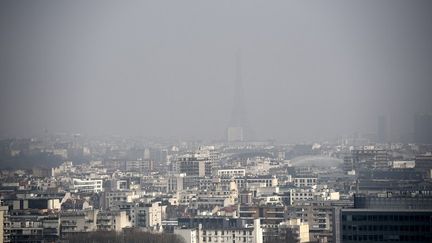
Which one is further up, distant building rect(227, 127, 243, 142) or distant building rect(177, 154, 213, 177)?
distant building rect(227, 127, 243, 142)

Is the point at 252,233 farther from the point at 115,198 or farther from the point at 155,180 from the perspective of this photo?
the point at 155,180

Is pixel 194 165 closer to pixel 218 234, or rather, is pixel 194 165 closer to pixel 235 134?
pixel 235 134

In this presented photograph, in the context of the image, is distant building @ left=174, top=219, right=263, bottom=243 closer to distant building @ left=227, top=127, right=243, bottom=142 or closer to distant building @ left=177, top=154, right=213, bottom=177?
distant building @ left=177, top=154, right=213, bottom=177

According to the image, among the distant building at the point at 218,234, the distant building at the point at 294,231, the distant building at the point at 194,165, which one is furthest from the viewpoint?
the distant building at the point at 194,165

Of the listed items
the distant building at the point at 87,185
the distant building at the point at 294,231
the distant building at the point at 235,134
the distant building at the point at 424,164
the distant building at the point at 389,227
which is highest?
the distant building at the point at 235,134

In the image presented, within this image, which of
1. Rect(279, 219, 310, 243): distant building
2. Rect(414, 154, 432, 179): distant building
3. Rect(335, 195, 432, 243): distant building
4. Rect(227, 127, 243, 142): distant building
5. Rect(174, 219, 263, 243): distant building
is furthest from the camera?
Rect(227, 127, 243, 142): distant building

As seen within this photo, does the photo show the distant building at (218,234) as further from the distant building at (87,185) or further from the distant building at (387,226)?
the distant building at (87,185)

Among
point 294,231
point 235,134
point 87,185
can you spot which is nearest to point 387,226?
point 294,231

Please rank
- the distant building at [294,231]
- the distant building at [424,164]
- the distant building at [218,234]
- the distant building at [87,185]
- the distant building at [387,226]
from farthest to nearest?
1. the distant building at [87,185]
2. the distant building at [424,164]
3. the distant building at [294,231]
4. the distant building at [218,234]
5. the distant building at [387,226]

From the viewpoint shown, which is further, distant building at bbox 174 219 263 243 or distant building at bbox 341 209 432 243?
distant building at bbox 174 219 263 243

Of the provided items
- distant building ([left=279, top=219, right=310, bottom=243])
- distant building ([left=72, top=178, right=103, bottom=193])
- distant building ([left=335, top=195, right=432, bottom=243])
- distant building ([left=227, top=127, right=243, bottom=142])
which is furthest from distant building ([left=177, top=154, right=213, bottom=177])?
distant building ([left=335, top=195, right=432, bottom=243])

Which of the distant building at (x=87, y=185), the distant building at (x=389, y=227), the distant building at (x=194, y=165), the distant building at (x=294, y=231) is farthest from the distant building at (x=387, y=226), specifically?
the distant building at (x=194, y=165)
